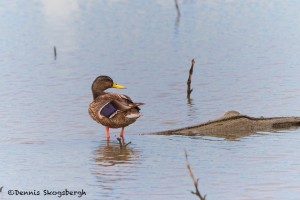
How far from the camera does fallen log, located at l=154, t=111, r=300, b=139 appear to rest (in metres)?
17.1

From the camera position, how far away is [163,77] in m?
25.9

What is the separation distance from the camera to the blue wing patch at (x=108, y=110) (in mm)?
17000

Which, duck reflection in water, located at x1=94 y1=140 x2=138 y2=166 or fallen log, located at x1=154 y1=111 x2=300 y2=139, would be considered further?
fallen log, located at x1=154 y1=111 x2=300 y2=139

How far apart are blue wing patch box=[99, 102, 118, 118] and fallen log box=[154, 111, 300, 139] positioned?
895 mm

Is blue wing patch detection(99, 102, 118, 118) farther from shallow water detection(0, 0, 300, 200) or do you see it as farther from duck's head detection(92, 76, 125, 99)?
duck's head detection(92, 76, 125, 99)

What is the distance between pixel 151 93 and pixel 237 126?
6009mm

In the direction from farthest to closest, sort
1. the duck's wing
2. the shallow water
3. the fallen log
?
the fallen log → the duck's wing → the shallow water

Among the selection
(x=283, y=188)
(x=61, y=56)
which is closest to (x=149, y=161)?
(x=283, y=188)

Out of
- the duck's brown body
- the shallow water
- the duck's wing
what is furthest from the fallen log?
the duck's wing

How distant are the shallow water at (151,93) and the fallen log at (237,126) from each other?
368mm

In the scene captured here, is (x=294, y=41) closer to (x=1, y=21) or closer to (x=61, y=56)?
(x=61, y=56)

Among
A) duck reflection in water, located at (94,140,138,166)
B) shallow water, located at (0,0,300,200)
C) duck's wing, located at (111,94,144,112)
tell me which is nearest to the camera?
shallow water, located at (0,0,300,200)

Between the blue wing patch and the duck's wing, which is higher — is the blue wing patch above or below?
below

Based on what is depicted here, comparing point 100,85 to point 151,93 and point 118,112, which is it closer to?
point 118,112
